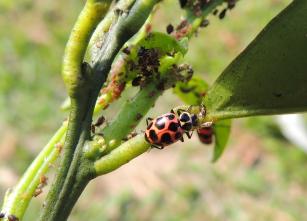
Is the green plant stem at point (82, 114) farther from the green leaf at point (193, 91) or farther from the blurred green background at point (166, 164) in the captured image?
the blurred green background at point (166, 164)

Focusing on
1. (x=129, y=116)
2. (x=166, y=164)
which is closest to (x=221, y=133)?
(x=129, y=116)

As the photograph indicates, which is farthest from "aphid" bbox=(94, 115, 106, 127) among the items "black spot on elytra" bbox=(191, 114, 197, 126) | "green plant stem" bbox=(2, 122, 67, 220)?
"black spot on elytra" bbox=(191, 114, 197, 126)

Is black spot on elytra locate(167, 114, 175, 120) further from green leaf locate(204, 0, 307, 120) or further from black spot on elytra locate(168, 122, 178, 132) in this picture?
green leaf locate(204, 0, 307, 120)

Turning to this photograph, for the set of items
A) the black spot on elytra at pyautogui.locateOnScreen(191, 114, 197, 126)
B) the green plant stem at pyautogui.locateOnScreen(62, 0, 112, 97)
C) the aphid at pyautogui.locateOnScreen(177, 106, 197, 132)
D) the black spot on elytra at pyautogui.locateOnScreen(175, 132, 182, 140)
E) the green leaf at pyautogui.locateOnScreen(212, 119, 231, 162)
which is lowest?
the green plant stem at pyautogui.locateOnScreen(62, 0, 112, 97)

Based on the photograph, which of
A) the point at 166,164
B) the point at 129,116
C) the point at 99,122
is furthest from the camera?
the point at 166,164

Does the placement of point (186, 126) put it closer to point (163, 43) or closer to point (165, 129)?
point (165, 129)
